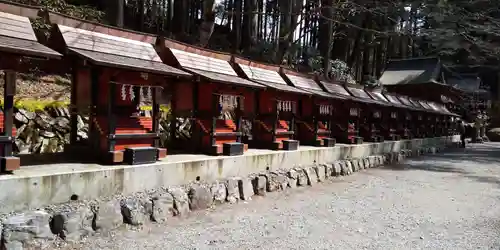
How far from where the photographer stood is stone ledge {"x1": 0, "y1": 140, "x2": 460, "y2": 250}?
13.8ft

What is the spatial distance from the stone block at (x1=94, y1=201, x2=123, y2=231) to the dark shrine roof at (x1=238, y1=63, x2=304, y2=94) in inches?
175

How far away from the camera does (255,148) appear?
9.40 metres

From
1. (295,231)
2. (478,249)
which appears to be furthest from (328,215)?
(478,249)

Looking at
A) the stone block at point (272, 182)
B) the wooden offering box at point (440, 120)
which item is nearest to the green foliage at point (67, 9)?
the stone block at point (272, 182)

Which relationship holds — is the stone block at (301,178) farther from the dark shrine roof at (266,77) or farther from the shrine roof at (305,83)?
the shrine roof at (305,83)

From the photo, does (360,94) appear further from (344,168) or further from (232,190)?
(232,190)

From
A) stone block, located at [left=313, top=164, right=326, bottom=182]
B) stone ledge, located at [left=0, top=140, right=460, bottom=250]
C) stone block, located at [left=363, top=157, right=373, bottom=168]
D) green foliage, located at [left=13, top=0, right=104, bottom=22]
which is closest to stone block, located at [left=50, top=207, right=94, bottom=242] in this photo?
stone ledge, located at [left=0, top=140, right=460, bottom=250]

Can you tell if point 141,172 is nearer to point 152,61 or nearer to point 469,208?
point 152,61

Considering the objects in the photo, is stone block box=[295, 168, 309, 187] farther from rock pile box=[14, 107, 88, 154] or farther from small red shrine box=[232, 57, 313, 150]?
rock pile box=[14, 107, 88, 154]

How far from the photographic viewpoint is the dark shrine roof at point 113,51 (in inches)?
205

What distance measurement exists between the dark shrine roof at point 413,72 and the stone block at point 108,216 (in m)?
24.6

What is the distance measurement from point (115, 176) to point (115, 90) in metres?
1.26

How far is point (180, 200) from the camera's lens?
19.5ft

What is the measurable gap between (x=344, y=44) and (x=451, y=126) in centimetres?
914
